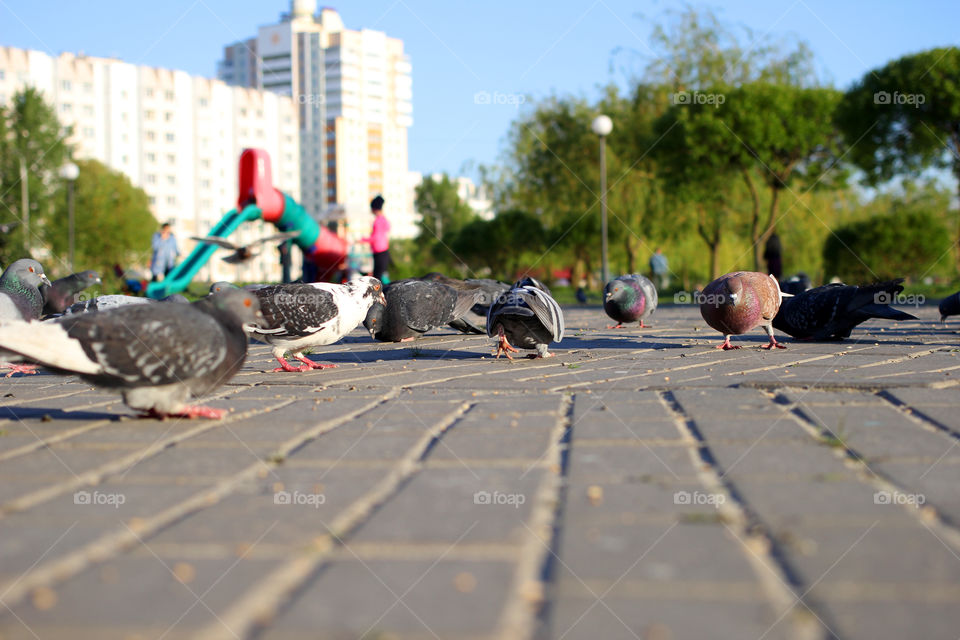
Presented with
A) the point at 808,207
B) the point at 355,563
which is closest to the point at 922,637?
the point at 355,563

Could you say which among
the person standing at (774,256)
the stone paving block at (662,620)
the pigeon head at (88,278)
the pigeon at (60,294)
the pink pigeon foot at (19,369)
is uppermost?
the person standing at (774,256)

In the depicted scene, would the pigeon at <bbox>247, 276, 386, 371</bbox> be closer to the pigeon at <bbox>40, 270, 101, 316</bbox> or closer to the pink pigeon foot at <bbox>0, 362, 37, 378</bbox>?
the pink pigeon foot at <bbox>0, 362, 37, 378</bbox>

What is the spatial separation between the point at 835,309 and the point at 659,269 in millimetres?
18848

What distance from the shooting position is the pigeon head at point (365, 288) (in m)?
6.98

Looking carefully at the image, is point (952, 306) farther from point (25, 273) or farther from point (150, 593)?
point (25, 273)

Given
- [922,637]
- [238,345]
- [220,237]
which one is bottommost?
[922,637]

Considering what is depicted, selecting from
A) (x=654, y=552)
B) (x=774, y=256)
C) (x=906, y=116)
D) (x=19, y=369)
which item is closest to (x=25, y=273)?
(x=19, y=369)

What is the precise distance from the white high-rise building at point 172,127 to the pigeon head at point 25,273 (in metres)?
74.7

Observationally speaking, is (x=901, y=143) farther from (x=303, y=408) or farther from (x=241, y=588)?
(x=241, y=588)

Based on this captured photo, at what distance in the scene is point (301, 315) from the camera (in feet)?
20.4

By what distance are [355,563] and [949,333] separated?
9.52 meters

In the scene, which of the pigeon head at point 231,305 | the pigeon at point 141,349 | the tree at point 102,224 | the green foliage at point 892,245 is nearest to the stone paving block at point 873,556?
the pigeon at point 141,349

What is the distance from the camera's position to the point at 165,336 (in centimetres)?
391

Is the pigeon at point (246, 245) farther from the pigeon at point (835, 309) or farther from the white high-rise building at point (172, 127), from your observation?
the white high-rise building at point (172, 127)
